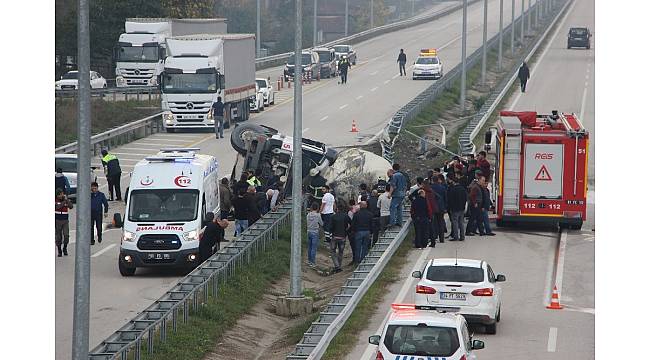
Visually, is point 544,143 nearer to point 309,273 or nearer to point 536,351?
point 309,273

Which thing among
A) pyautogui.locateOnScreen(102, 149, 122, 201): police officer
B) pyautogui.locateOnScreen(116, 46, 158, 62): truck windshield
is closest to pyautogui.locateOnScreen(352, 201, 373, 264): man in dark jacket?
pyautogui.locateOnScreen(102, 149, 122, 201): police officer

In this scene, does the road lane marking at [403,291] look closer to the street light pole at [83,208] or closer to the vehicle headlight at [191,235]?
the vehicle headlight at [191,235]

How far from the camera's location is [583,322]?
25297 mm

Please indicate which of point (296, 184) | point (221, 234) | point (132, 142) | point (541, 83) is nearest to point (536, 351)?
point (296, 184)

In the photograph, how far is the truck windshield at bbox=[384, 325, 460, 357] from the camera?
1892 centimetres

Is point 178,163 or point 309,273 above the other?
point 178,163

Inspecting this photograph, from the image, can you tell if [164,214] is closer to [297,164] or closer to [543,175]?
[297,164]

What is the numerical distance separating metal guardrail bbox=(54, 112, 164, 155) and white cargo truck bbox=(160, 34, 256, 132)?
33.4 inches

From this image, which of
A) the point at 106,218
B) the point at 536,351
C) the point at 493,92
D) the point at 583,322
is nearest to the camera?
the point at 536,351

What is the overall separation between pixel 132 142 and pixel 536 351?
34.2 metres

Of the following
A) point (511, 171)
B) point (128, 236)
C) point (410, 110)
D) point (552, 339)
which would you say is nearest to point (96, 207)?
point (128, 236)

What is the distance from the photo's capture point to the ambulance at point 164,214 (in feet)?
99.3

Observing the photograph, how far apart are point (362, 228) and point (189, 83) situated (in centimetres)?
2511

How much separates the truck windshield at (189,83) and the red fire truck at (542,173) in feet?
73.1
